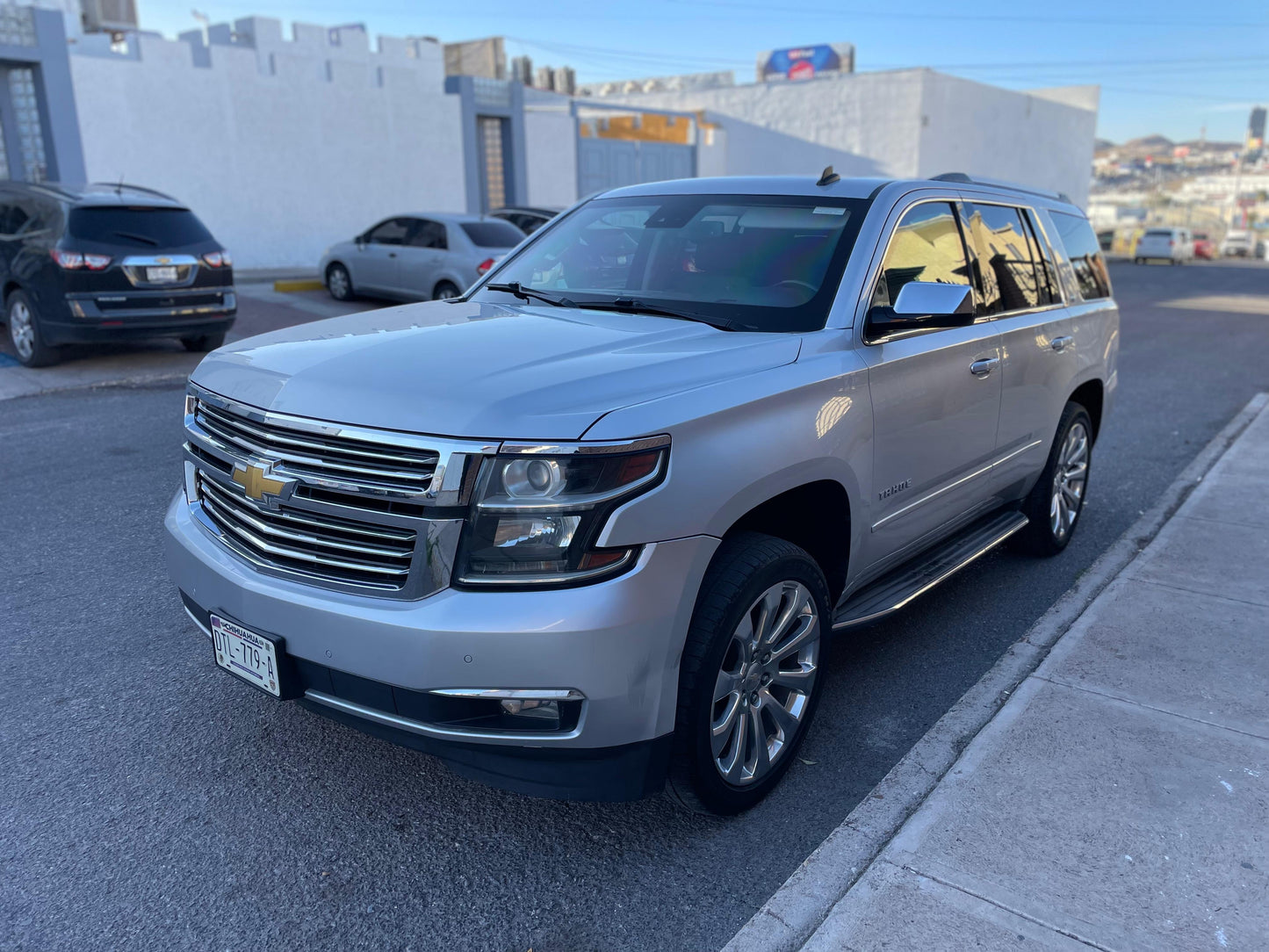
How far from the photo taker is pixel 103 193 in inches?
391

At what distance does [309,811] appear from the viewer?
310cm

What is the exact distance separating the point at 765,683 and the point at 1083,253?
392 centimetres

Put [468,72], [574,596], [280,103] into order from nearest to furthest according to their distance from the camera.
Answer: [574,596], [280,103], [468,72]

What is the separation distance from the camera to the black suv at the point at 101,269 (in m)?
9.45

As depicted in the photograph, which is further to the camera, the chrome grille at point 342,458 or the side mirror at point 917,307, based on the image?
the side mirror at point 917,307

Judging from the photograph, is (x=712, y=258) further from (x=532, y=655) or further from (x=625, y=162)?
(x=625, y=162)

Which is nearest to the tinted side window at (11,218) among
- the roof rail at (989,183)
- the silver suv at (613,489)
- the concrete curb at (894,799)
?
the silver suv at (613,489)

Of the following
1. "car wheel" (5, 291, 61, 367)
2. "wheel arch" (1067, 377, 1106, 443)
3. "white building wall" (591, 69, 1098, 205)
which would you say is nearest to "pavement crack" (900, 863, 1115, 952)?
"wheel arch" (1067, 377, 1106, 443)

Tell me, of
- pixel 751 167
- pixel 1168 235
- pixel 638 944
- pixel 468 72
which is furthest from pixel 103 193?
pixel 1168 235

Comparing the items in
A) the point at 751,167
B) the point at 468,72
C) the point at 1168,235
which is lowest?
the point at 1168,235

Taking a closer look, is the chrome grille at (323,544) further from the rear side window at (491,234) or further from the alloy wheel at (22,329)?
the rear side window at (491,234)

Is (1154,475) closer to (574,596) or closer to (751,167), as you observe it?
(574,596)

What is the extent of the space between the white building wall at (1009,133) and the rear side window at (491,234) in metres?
26.2

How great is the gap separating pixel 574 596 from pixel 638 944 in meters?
0.94
